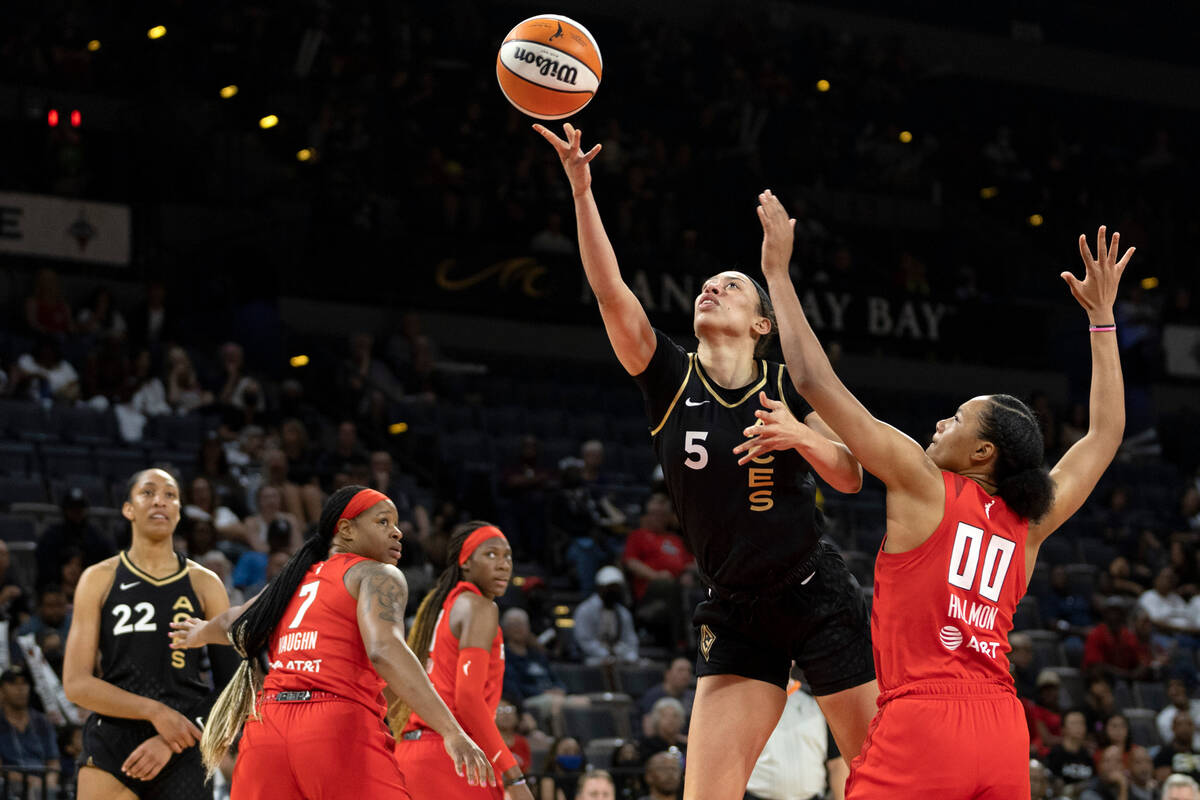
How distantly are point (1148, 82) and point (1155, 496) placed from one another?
1026cm

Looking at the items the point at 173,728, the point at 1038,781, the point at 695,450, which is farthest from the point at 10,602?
the point at 1038,781

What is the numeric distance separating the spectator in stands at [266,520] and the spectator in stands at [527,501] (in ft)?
8.86

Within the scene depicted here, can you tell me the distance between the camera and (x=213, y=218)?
18.6m

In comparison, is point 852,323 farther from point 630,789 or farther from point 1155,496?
point 630,789

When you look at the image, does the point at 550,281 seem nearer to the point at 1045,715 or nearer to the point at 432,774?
the point at 1045,715

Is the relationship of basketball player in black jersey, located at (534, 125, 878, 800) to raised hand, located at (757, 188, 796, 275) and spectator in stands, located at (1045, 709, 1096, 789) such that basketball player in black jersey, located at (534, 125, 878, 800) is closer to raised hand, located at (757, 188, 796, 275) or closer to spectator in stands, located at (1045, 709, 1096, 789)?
raised hand, located at (757, 188, 796, 275)

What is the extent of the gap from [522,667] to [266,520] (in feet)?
7.64

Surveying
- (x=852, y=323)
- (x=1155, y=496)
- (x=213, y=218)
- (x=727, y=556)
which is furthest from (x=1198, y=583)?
(x=727, y=556)

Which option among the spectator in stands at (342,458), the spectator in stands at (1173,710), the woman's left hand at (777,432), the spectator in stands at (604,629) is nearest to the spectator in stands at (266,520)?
the spectator in stands at (342,458)

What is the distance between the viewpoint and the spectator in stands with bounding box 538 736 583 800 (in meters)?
10.0

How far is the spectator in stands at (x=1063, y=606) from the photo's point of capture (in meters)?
15.9

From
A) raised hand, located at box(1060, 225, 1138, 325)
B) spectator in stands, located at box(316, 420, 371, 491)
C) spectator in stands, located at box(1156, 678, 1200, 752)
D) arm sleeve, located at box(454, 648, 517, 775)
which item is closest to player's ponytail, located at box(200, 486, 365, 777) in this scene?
arm sleeve, located at box(454, 648, 517, 775)

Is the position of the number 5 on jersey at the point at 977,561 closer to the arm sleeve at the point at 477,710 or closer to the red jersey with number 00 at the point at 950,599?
the red jersey with number 00 at the point at 950,599

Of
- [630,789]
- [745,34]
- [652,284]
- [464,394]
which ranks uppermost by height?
[745,34]
